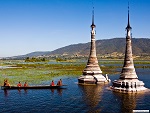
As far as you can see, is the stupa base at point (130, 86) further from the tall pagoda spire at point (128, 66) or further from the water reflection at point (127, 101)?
the water reflection at point (127, 101)

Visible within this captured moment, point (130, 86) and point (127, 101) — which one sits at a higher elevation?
point (130, 86)

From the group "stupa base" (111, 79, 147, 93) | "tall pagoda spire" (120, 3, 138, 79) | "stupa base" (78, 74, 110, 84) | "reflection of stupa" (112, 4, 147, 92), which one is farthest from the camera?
"stupa base" (78, 74, 110, 84)

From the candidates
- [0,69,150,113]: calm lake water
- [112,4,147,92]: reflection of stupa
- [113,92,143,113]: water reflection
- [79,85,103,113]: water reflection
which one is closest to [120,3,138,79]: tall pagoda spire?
[112,4,147,92]: reflection of stupa

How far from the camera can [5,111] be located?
36.6 m

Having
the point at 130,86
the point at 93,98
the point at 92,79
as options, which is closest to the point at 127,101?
the point at 93,98

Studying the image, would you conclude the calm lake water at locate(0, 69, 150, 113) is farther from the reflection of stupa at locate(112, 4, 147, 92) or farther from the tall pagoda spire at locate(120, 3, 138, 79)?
the tall pagoda spire at locate(120, 3, 138, 79)

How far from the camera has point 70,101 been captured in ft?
141

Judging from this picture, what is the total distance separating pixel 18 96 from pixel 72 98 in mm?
10484

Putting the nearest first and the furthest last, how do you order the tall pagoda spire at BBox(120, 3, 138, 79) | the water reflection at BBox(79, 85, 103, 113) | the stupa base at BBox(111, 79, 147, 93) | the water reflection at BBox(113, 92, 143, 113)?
the water reflection at BBox(113, 92, 143, 113)
the water reflection at BBox(79, 85, 103, 113)
the stupa base at BBox(111, 79, 147, 93)
the tall pagoda spire at BBox(120, 3, 138, 79)

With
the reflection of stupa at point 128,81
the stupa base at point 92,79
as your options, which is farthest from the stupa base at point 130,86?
the stupa base at point 92,79

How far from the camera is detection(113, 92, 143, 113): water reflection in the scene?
37375mm

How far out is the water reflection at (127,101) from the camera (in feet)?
123

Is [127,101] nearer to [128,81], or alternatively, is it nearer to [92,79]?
[128,81]

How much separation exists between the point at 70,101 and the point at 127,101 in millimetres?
9593
